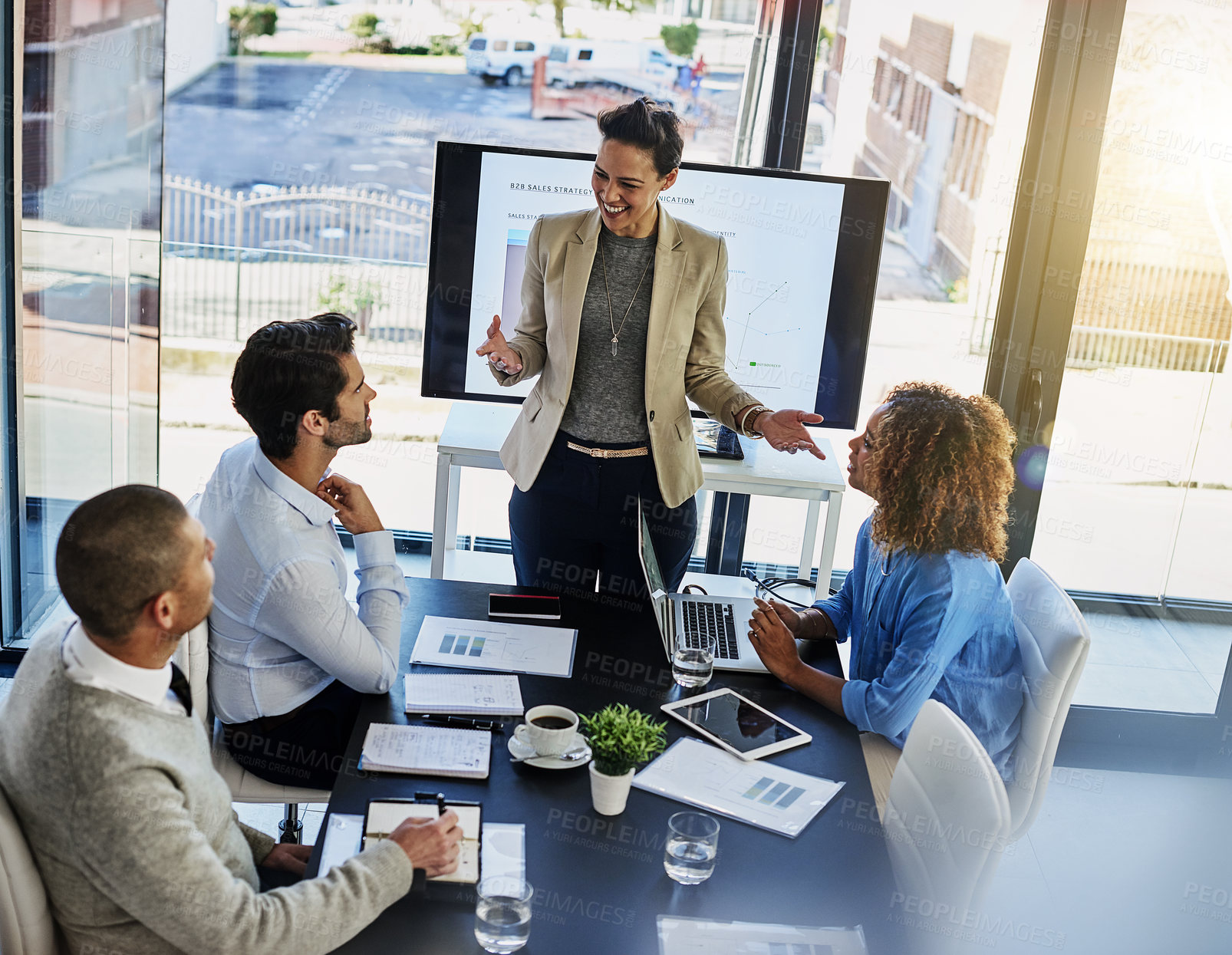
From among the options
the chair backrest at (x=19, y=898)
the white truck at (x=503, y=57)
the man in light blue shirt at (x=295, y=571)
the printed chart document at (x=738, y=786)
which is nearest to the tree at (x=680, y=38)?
the white truck at (x=503, y=57)

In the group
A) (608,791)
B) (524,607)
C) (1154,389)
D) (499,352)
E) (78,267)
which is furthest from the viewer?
(1154,389)

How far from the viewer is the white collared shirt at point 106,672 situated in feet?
4.53

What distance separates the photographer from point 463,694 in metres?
2.01

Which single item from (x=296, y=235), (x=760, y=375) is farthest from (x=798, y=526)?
(x=296, y=235)

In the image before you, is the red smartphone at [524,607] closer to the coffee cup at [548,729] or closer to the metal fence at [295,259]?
the coffee cup at [548,729]

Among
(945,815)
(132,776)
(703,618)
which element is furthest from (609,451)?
(132,776)

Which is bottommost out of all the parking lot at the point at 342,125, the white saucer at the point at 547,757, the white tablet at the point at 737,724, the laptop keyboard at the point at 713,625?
the white tablet at the point at 737,724

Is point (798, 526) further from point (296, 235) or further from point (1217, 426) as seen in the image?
point (296, 235)

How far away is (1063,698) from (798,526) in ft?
8.02

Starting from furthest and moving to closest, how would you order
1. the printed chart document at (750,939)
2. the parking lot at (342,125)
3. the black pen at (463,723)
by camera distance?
the parking lot at (342,125) < the black pen at (463,723) < the printed chart document at (750,939)

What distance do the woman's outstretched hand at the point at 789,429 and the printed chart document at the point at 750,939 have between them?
4.55 feet

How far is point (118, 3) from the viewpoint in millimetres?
3289

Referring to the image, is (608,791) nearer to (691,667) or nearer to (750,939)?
(750,939)

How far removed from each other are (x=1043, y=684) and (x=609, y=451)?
118 cm
